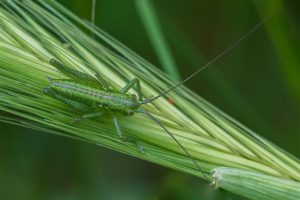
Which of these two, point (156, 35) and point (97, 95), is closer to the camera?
point (97, 95)

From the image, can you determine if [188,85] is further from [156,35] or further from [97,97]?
[97,97]

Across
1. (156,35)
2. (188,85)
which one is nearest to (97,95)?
(156,35)

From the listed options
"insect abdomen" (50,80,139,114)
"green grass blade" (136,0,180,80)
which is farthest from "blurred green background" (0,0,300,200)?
"insect abdomen" (50,80,139,114)

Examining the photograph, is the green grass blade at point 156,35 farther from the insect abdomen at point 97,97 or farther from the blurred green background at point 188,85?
the insect abdomen at point 97,97

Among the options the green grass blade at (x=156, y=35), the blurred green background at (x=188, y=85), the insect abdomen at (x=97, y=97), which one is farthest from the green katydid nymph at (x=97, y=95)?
the blurred green background at (x=188, y=85)

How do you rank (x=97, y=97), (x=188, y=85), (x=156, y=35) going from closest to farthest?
(x=97, y=97)
(x=156, y=35)
(x=188, y=85)
